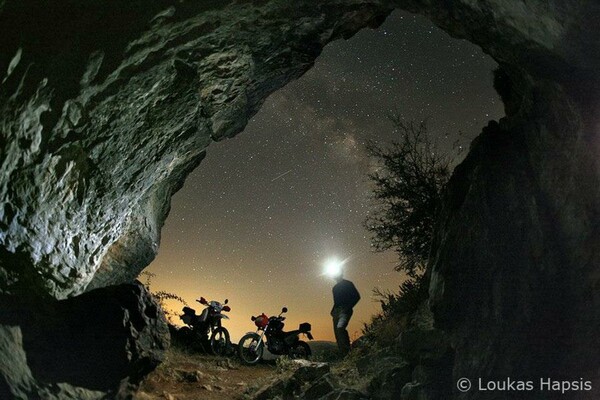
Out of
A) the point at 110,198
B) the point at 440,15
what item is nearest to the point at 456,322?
the point at 440,15

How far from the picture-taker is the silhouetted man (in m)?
11.5

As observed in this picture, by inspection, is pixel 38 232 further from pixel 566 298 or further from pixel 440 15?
pixel 566 298

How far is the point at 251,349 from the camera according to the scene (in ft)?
38.9

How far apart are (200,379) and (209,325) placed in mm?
3150

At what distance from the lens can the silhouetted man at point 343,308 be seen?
11.5 metres

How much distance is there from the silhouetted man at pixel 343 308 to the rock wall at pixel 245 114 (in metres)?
4.40

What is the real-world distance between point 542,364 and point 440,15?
5.01 meters

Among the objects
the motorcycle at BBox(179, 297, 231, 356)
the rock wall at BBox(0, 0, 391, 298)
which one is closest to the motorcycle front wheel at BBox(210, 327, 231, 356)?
the motorcycle at BBox(179, 297, 231, 356)

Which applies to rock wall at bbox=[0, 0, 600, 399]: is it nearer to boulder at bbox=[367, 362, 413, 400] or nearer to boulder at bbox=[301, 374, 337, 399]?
boulder at bbox=[367, 362, 413, 400]

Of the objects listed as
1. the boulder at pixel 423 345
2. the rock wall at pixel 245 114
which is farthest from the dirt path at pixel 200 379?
the boulder at pixel 423 345

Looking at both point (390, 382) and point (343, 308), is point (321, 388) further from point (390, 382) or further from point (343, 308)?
point (343, 308)

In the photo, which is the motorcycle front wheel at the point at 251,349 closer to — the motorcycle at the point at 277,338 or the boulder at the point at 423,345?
the motorcycle at the point at 277,338

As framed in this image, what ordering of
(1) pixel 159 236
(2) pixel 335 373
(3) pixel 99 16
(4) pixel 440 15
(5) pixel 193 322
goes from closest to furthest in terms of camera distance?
(3) pixel 99 16 < (4) pixel 440 15 < (2) pixel 335 373 < (1) pixel 159 236 < (5) pixel 193 322

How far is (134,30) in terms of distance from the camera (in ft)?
15.5
